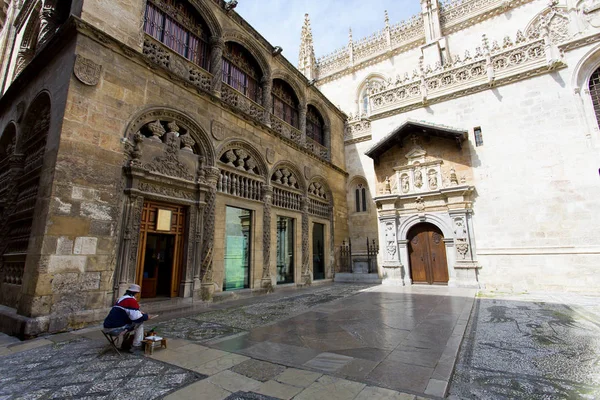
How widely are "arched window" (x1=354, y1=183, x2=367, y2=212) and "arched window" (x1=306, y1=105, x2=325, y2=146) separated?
133 inches

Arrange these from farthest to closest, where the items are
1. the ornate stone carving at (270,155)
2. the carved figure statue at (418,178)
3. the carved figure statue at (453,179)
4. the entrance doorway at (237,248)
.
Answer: the carved figure statue at (418,178) < the carved figure statue at (453,179) < the ornate stone carving at (270,155) < the entrance doorway at (237,248)

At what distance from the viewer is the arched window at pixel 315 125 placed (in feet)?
50.8

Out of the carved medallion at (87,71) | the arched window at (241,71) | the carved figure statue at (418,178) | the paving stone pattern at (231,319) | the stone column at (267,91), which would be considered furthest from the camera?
the carved figure statue at (418,178)

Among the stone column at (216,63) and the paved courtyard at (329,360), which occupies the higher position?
the stone column at (216,63)

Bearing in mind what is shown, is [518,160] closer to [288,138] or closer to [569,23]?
[569,23]

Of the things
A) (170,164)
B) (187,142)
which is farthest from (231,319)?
(187,142)

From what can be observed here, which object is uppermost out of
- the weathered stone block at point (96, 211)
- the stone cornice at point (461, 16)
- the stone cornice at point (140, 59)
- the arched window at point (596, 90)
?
the stone cornice at point (461, 16)

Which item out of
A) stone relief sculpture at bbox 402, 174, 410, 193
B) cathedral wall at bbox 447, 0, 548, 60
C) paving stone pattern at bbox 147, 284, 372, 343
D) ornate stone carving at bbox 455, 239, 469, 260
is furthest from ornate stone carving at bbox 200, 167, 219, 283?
cathedral wall at bbox 447, 0, 548, 60

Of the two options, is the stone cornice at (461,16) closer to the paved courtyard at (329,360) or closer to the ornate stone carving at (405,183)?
the ornate stone carving at (405,183)

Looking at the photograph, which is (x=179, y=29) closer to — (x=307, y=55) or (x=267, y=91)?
(x=267, y=91)

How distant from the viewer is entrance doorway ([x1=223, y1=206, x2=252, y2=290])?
366 inches

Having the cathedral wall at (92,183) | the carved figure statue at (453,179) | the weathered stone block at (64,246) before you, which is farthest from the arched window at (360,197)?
the weathered stone block at (64,246)

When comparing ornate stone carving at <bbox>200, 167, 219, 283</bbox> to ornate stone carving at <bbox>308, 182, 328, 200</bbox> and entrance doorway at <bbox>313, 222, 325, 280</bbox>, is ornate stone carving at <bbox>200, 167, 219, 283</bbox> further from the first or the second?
entrance doorway at <bbox>313, 222, 325, 280</bbox>

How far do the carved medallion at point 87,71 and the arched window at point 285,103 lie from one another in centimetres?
735
